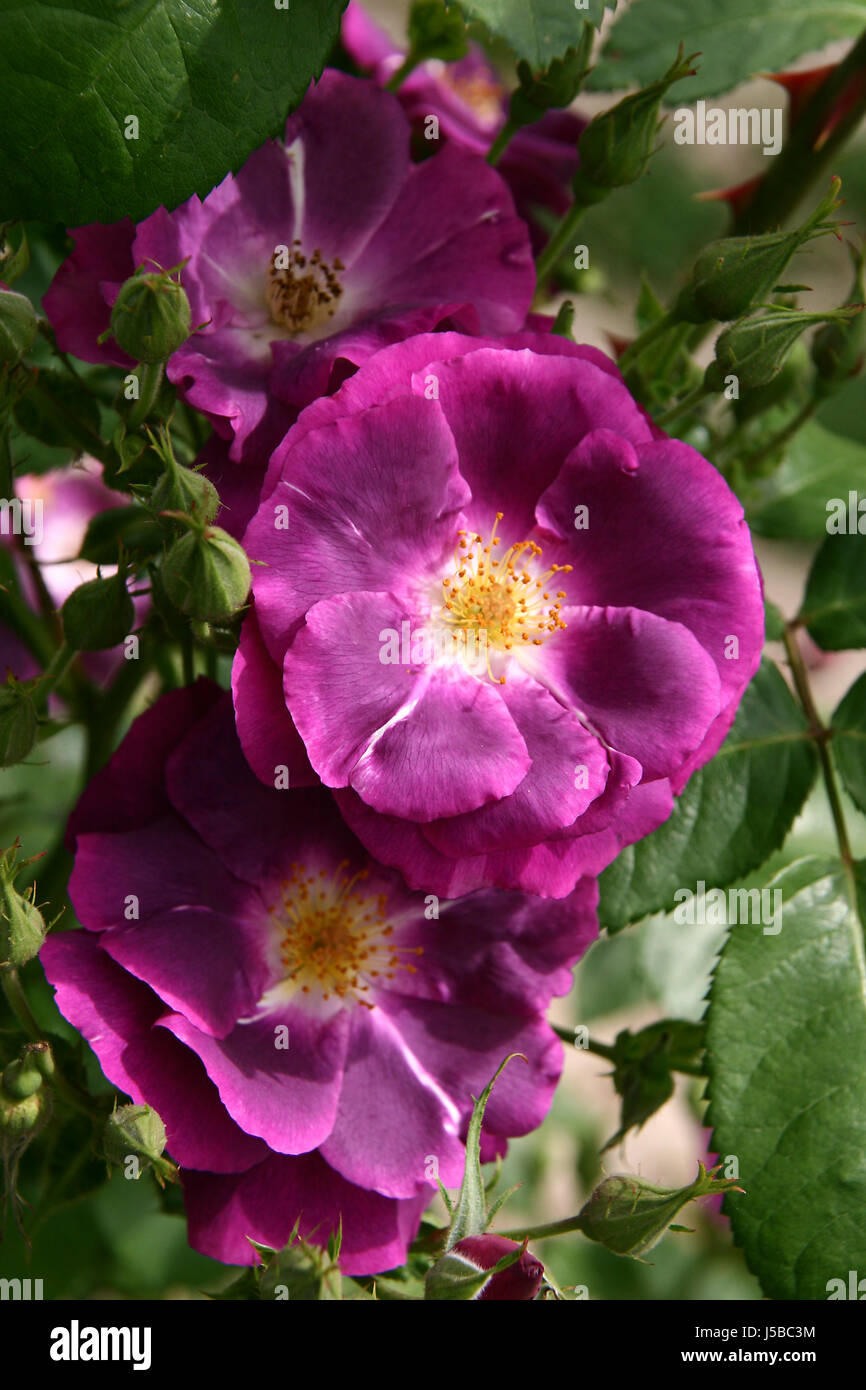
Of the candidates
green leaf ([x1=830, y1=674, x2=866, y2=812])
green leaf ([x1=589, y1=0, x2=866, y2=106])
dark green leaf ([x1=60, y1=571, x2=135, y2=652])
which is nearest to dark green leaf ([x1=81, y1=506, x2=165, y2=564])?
dark green leaf ([x1=60, y1=571, x2=135, y2=652])

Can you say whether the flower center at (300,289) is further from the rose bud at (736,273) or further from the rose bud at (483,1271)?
the rose bud at (483,1271)

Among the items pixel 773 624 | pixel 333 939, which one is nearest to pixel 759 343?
pixel 773 624

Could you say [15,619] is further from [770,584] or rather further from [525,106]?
[770,584]

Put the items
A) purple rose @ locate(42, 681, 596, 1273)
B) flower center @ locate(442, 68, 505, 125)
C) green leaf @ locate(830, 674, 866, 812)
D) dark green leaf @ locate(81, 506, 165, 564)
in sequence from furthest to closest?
flower center @ locate(442, 68, 505, 125) < green leaf @ locate(830, 674, 866, 812) < dark green leaf @ locate(81, 506, 165, 564) < purple rose @ locate(42, 681, 596, 1273)

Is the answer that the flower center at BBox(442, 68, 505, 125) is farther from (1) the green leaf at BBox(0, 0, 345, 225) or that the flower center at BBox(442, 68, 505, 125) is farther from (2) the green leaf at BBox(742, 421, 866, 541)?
(1) the green leaf at BBox(0, 0, 345, 225)

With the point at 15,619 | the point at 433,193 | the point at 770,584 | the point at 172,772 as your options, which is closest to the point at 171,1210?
the point at 172,772

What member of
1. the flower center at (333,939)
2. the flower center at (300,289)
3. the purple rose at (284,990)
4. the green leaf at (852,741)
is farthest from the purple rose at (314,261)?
the green leaf at (852,741)
